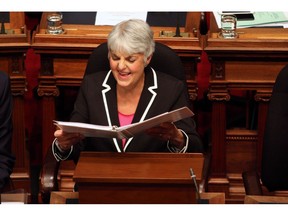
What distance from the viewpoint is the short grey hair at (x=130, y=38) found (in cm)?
295

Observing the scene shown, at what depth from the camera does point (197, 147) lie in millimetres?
3045

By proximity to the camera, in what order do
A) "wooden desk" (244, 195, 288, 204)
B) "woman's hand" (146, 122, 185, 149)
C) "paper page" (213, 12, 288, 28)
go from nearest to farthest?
"wooden desk" (244, 195, 288, 204) < "woman's hand" (146, 122, 185, 149) < "paper page" (213, 12, 288, 28)

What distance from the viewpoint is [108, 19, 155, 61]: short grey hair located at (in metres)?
2.95

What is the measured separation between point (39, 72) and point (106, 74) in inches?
30.5

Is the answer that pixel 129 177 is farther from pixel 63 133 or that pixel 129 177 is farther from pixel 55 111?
pixel 55 111

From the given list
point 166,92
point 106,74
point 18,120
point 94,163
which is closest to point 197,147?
point 166,92

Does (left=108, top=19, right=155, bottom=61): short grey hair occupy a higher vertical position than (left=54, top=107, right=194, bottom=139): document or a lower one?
higher

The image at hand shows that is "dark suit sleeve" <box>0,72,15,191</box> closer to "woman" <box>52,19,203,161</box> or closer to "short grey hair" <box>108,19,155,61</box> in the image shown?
"woman" <box>52,19,203,161</box>

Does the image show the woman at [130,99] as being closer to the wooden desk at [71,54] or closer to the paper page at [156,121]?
the paper page at [156,121]

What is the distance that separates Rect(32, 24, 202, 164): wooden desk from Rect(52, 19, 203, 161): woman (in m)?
0.64

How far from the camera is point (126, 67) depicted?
2994mm

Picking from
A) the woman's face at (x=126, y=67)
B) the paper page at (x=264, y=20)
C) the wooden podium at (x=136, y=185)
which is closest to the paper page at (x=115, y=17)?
the paper page at (x=264, y=20)

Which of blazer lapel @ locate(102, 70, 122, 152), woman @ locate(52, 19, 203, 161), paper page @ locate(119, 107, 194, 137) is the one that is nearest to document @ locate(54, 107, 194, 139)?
paper page @ locate(119, 107, 194, 137)

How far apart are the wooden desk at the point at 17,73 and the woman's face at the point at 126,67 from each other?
91cm
